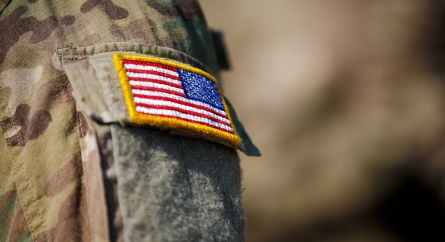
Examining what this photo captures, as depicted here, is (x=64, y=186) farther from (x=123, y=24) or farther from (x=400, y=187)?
(x=400, y=187)

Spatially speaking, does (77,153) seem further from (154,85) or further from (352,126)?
(352,126)

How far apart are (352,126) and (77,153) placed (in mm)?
1317

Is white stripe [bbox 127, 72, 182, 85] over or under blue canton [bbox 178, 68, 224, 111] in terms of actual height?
over

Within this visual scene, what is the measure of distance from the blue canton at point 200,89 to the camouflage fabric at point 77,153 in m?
0.05

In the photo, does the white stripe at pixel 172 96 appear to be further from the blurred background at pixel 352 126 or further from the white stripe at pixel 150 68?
the blurred background at pixel 352 126

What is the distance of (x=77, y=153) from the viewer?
1.59ft

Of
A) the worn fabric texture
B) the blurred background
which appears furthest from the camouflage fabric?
the blurred background

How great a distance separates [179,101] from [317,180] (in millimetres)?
1195

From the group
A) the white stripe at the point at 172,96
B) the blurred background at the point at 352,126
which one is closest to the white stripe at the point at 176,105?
the white stripe at the point at 172,96

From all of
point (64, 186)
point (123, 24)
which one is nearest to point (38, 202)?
point (64, 186)

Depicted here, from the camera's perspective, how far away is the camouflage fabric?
1.49 ft

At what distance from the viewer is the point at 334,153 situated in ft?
5.21

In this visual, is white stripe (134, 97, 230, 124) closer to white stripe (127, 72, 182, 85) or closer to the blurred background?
white stripe (127, 72, 182, 85)

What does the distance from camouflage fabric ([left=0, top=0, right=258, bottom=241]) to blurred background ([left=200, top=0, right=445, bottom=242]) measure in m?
1.11
